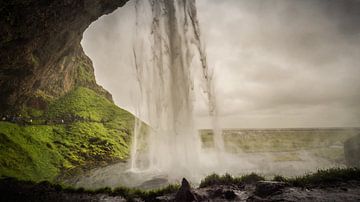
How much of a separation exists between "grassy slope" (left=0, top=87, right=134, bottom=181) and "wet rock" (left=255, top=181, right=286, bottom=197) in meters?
25.3

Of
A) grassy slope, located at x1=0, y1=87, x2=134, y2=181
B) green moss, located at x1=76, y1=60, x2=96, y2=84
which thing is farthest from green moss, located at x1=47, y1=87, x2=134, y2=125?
green moss, located at x1=76, y1=60, x2=96, y2=84

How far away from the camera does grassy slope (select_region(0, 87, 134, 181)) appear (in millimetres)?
25797

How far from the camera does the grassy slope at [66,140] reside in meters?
25.8

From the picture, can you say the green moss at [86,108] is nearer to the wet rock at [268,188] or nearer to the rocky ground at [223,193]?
the rocky ground at [223,193]

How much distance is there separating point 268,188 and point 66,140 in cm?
4149

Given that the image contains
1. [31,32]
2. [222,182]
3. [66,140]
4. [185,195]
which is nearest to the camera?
[185,195]

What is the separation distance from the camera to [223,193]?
11.5 metres

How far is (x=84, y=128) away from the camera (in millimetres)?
49906

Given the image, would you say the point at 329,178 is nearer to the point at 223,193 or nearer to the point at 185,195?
the point at 223,193

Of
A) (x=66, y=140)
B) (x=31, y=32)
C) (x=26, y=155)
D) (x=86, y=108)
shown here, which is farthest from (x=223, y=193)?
(x=86, y=108)

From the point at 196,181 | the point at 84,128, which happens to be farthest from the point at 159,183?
the point at 84,128

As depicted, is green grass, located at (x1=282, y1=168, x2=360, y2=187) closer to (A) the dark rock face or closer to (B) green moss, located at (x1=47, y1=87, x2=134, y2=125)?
(A) the dark rock face

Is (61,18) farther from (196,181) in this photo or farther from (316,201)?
(316,201)

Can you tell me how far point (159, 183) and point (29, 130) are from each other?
29.6 metres
